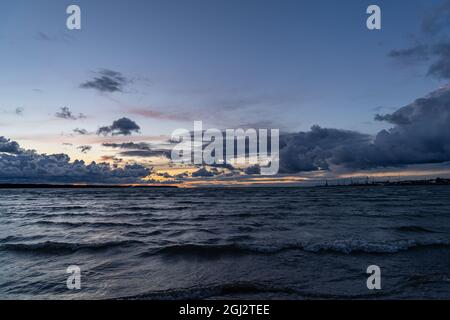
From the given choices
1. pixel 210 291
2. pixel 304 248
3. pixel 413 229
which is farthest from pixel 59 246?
pixel 413 229

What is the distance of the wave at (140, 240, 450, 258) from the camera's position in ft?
46.0

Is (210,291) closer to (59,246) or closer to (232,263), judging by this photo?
(232,263)

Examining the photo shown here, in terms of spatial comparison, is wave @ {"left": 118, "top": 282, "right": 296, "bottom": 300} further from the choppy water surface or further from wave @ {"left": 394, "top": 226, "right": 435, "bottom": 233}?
wave @ {"left": 394, "top": 226, "right": 435, "bottom": 233}

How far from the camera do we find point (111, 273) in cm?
1116

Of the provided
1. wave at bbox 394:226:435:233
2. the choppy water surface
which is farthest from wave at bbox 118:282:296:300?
wave at bbox 394:226:435:233

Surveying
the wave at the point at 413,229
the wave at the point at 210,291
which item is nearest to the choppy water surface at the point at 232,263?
the wave at the point at 210,291

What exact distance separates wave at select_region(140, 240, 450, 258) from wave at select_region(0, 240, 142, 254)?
10.5 ft

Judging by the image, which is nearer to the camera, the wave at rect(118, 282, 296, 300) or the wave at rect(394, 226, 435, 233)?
the wave at rect(118, 282, 296, 300)

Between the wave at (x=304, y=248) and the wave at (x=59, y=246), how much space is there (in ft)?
10.5

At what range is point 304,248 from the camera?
14.5 meters

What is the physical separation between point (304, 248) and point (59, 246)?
14078 mm
